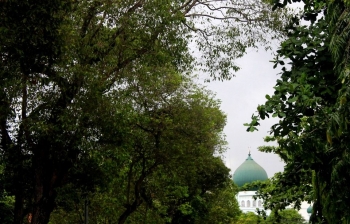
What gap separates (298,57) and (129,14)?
3788 millimetres

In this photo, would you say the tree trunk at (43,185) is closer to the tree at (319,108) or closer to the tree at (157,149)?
the tree at (157,149)

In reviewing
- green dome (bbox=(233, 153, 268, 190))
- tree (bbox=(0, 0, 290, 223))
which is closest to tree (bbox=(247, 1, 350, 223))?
tree (bbox=(0, 0, 290, 223))

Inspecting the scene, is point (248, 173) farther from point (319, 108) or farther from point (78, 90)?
point (319, 108)

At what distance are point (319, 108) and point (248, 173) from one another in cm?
4518

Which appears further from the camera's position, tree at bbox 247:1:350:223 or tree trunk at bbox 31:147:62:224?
tree trunk at bbox 31:147:62:224

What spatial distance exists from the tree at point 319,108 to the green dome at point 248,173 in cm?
4337

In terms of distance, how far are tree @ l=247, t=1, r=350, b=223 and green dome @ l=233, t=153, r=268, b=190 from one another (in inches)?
1708

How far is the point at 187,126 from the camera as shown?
15.9 metres

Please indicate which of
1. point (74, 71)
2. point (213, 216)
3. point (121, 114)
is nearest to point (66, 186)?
point (121, 114)

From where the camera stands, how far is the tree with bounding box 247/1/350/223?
19.4 feet

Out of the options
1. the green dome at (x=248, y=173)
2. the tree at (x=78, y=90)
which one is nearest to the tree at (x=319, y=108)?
the tree at (x=78, y=90)

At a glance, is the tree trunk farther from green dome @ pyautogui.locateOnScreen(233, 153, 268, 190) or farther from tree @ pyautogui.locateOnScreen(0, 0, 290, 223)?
green dome @ pyautogui.locateOnScreen(233, 153, 268, 190)

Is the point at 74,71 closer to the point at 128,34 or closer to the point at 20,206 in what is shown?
the point at 128,34

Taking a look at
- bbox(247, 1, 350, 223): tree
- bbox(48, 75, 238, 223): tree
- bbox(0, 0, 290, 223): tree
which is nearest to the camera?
bbox(247, 1, 350, 223): tree
